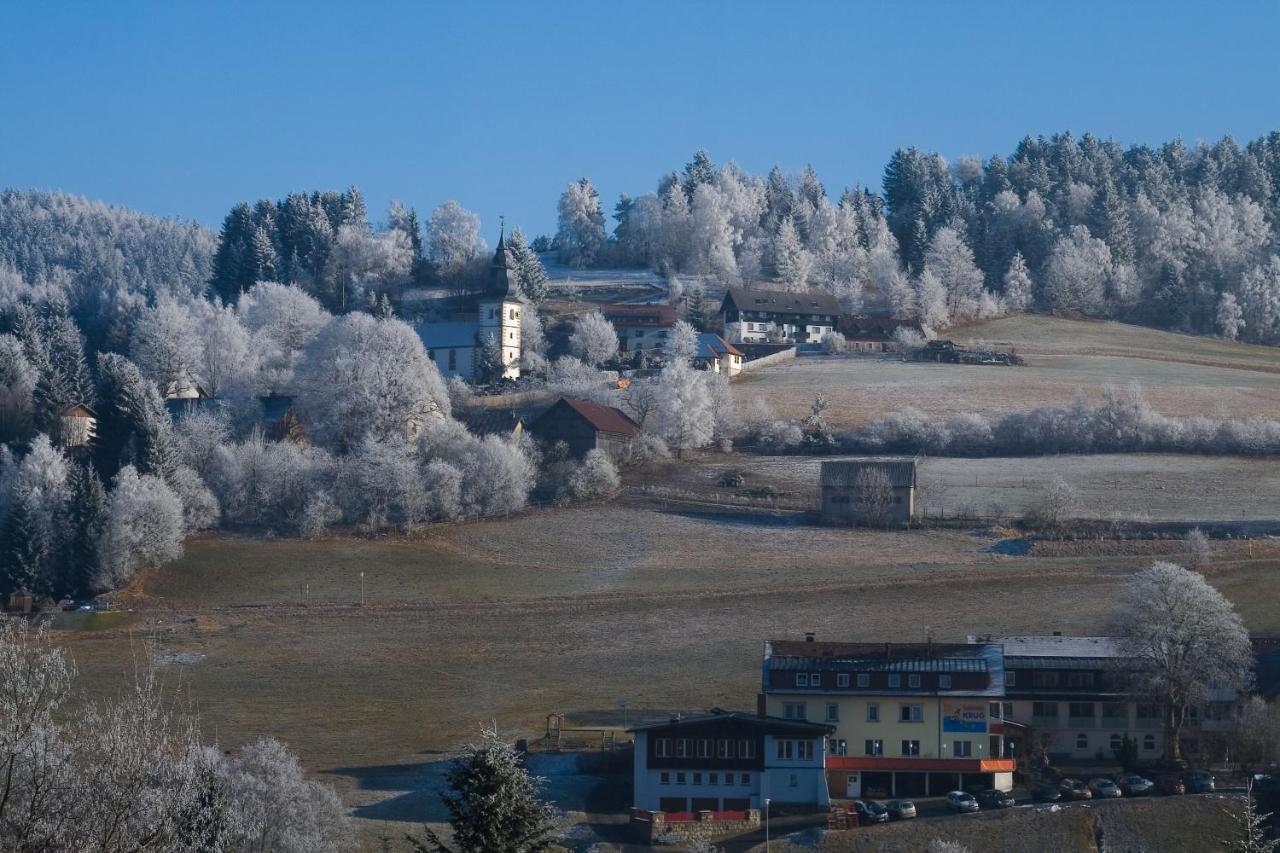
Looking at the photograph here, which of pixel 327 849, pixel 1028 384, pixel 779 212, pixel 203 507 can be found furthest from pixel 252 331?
pixel 327 849

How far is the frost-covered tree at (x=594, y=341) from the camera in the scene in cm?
10838

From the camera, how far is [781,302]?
121500 mm

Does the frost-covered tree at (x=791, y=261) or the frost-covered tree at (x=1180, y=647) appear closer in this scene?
the frost-covered tree at (x=1180, y=647)

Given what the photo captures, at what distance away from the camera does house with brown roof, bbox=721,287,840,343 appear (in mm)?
118750

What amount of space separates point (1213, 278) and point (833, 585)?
8183 centimetres

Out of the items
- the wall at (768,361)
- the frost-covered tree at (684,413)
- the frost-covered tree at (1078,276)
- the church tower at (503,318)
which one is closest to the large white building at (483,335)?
the church tower at (503,318)

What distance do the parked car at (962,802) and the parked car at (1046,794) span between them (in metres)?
1.47

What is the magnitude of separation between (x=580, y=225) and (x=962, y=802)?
107 m

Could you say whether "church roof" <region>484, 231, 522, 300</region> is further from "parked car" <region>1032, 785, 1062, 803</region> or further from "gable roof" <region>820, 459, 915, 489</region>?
"parked car" <region>1032, 785, 1062, 803</region>

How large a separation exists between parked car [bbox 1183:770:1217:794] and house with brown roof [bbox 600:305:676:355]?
71.6 metres

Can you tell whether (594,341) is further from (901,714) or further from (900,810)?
(900,810)

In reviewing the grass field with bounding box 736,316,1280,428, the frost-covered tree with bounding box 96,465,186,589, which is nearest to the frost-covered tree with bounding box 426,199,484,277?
the grass field with bounding box 736,316,1280,428

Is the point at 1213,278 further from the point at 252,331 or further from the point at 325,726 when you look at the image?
the point at 325,726

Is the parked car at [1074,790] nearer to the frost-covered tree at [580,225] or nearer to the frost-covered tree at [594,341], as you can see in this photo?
the frost-covered tree at [594,341]
